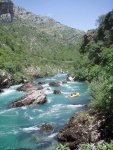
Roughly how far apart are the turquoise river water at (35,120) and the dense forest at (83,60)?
5405 millimetres

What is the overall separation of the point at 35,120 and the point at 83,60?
57.6 m

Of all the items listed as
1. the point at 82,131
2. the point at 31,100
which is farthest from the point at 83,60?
the point at 82,131

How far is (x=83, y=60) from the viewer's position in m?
91.5

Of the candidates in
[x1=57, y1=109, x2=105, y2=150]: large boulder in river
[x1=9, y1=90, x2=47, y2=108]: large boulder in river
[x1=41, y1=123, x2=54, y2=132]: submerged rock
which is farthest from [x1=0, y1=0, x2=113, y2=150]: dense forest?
[x1=9, y1=90, x2=47, y2=108]: large boulder in river

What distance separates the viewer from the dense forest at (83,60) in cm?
2867

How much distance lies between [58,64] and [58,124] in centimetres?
11263

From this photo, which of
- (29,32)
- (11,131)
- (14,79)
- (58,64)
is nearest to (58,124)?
(11,131)

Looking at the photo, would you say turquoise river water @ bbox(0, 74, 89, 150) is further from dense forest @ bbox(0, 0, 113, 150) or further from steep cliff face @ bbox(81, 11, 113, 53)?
steep cliff face @ bbox(81, 11, 113, 53)

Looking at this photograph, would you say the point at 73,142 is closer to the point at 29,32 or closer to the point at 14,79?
the point at 14,79

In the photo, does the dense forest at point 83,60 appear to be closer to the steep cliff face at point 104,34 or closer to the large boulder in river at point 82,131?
the steep cliff face at point 104,34

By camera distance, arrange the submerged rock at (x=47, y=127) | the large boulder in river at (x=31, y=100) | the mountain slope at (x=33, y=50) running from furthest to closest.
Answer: the mountain slope at (x=33, y=50) < the large boulder in river at (x=31, y=100) < the submerged rock at (x=47, y=127)

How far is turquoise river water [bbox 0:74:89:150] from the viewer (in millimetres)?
28047

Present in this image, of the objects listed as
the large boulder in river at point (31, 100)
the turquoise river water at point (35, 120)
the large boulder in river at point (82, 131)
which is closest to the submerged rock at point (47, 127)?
the turquoise river water at point (35, 120)

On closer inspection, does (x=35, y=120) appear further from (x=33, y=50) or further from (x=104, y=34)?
(x=33, y=50)
